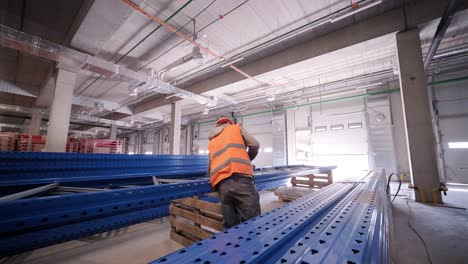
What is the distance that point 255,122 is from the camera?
1226 centimetres

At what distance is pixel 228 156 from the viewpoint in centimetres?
215

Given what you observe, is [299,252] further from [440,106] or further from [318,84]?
[440,106]

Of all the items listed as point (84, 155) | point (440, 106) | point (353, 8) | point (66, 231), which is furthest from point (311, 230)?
point (440, 106)

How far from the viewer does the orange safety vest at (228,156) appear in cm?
211

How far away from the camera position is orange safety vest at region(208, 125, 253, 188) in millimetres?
2109

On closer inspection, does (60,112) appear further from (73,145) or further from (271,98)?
(271,98)

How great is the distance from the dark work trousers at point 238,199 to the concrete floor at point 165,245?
108cm

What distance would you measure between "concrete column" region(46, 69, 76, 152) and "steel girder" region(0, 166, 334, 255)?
4492 mm

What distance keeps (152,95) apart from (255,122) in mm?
6420

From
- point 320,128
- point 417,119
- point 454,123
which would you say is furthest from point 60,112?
point 454,123

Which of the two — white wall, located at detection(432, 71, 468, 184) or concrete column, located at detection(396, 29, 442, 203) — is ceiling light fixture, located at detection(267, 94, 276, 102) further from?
white wall, located at detection(432, 71, 468, 184)

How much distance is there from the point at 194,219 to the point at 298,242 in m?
1.73

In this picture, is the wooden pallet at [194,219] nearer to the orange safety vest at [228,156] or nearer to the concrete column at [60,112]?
the orange safety vest at [228,156]

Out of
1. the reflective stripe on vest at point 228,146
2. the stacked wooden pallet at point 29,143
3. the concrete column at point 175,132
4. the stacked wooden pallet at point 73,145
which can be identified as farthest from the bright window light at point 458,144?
the stacked wooden pallet at point 73,145
